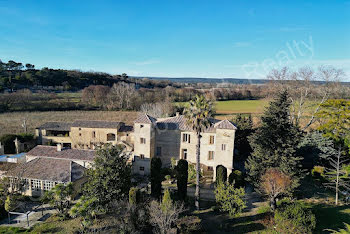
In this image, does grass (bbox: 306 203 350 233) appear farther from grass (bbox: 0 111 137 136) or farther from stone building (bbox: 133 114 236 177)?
grass (bbox: 0 111 137 136)

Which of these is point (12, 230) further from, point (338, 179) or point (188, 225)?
point (338, 179)

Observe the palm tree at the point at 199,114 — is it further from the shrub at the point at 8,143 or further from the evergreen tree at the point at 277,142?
the shrub at the point at 8,143

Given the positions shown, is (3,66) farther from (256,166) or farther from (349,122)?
(349,122)

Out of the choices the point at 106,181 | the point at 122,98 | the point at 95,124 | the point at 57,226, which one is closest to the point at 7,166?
the point at 57,226

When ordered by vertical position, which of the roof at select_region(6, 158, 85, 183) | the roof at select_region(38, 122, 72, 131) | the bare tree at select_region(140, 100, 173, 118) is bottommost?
the roof at select_region(6, 158, 85, 183)

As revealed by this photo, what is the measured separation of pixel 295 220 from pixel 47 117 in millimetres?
73125

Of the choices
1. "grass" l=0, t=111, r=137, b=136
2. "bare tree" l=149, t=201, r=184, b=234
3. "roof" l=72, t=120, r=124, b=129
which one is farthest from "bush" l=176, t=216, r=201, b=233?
"grass" l=0, t=111, r=137, b=136

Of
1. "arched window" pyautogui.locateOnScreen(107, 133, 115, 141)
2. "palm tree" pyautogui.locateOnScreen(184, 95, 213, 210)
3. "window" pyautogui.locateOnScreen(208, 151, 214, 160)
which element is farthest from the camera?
"arched window" pyautogui.locateOnScreen(107, 133, 115, 141)

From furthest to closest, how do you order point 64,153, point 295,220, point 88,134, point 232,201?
1. point 88,134
2. point 64,153
3. point 232,201
4. point 295,220

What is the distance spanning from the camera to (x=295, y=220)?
64.8ft

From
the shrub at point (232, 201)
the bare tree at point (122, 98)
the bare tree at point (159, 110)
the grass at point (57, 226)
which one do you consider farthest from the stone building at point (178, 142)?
the bare tree at point (122, 98)

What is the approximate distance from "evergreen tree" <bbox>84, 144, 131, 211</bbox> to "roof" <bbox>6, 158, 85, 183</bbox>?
215 inches

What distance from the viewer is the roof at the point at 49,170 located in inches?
1057

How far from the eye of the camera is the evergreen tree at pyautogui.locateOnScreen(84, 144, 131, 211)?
2272 cm
